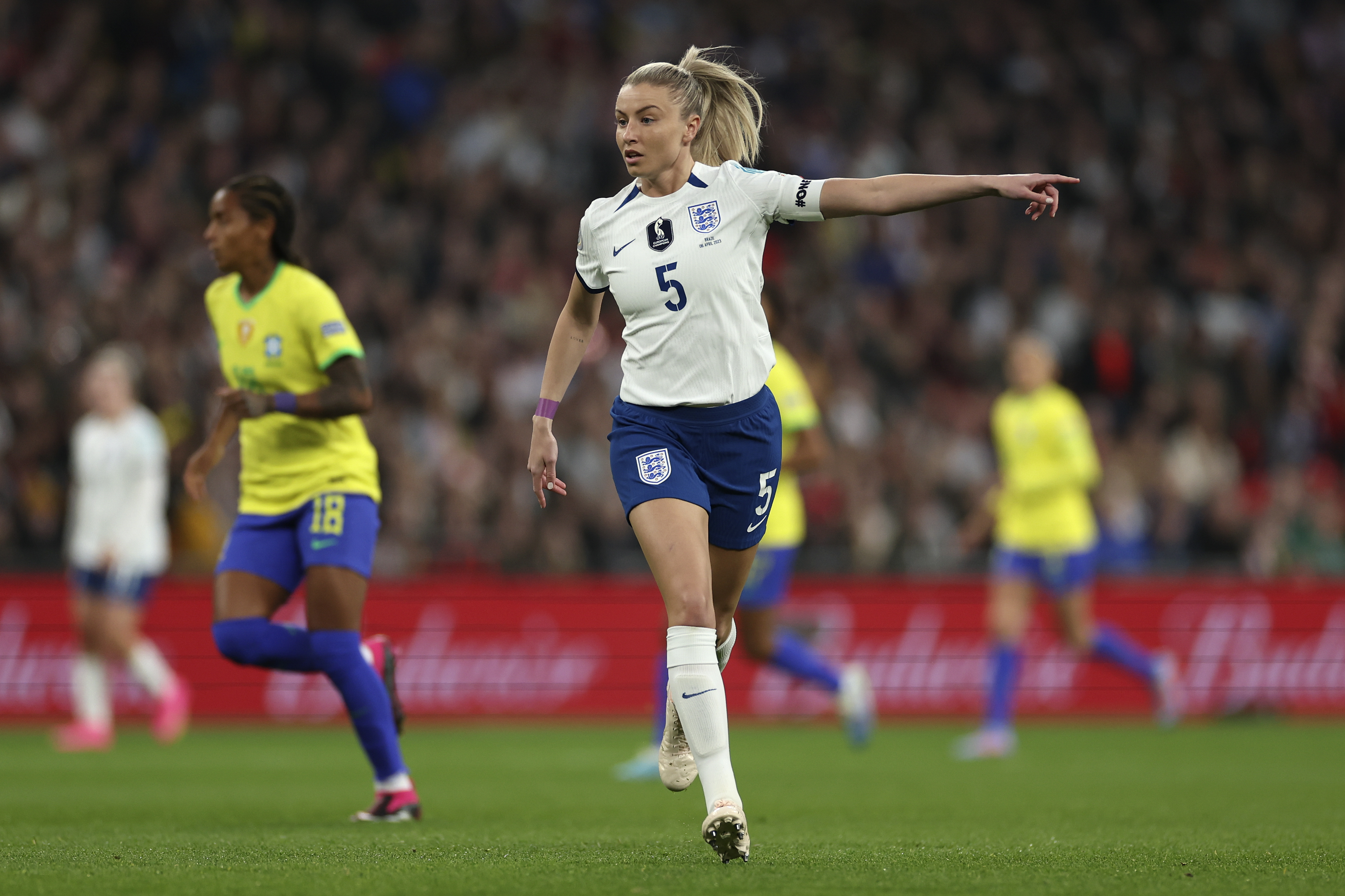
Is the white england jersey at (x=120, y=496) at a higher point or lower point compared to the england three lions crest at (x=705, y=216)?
lower

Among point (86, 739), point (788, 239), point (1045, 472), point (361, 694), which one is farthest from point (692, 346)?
point (788, 239)

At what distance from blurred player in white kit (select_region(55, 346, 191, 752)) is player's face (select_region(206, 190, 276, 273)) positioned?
5884mm

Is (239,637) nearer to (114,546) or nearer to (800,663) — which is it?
(800,663)

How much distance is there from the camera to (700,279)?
547cm

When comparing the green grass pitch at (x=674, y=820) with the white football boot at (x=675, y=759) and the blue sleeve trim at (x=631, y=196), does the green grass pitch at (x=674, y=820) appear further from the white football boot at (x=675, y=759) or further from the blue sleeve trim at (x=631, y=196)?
the blue sleeve trim at (x=631, y=196)

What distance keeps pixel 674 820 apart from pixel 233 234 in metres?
3.12

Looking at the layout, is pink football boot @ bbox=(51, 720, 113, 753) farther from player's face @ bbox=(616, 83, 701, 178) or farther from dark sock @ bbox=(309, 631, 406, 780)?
player's face @ bbox=(616, 83, 701, 178)

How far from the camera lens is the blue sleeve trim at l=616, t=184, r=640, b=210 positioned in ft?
18.6

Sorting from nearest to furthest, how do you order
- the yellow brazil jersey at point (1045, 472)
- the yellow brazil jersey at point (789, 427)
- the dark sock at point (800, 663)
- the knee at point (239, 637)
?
1. the knee at point (239, 637)
2. the yellow brazil jersey at point (789, 427)
3. the dark sock at point (800, 663)
4. the yellow brazil jersey at point (1045, 472)

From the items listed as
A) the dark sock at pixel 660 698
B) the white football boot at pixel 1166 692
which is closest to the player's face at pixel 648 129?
the dark sock at pixel 660 698

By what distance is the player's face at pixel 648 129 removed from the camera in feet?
18.1

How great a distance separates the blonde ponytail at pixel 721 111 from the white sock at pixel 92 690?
833cm

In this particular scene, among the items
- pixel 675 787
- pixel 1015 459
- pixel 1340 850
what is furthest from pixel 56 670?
pixel 1340 850

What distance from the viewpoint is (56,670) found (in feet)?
46.3
